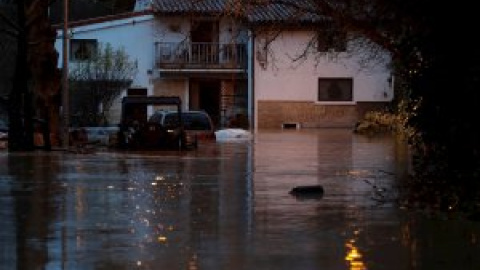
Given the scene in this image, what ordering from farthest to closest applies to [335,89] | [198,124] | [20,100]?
1. [335,89]
2. [198,124]
3. [20,100]

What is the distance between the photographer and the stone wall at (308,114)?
49.3 metres

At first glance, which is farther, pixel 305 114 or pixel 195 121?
pixel 305 114

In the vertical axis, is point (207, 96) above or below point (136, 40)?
below

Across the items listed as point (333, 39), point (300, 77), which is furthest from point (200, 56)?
point (333, 39)

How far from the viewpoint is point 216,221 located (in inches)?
507

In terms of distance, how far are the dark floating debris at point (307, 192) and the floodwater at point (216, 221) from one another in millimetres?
202

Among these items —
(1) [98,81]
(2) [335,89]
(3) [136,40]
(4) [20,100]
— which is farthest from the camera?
(3) [136,40]

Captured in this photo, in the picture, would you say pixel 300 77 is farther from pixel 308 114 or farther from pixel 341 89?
pixel 341 89

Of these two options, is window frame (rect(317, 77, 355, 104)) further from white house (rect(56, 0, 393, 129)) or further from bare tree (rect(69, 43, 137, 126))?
bare tree (rect(69, 43, 137, 126))

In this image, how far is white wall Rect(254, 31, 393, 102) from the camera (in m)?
48.8

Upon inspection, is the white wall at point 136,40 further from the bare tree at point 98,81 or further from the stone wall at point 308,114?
the stone wall at point 308,114

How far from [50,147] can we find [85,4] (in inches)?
1456

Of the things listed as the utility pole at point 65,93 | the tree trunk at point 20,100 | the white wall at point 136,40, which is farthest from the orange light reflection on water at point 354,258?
the white wall at point 136,40

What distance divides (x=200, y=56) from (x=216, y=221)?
37.2 metres
